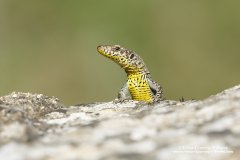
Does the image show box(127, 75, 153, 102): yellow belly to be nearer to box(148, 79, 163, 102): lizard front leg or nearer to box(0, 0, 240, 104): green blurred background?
box(148, 79, 163, 102): lizard front leg

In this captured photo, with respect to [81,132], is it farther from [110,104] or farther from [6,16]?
[6,16]

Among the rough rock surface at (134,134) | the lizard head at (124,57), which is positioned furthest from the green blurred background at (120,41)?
the rough rock surface at (134,134)

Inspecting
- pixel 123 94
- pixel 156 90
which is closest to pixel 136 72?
pixel 156 90

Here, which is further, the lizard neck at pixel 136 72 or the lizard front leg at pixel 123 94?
the lizard neck at pixel 136 72

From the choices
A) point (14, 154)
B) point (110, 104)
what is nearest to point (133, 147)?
point (14, 154)

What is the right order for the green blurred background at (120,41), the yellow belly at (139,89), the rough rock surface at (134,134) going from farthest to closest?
the green blurred background at (120,41), the yellow belly at (139,89), the rough rock surface at (134,134)

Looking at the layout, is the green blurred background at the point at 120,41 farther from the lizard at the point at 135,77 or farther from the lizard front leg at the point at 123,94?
the lizard front leg at the point at 123,94

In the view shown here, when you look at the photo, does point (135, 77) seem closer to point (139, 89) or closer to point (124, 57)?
point (124, 57)
